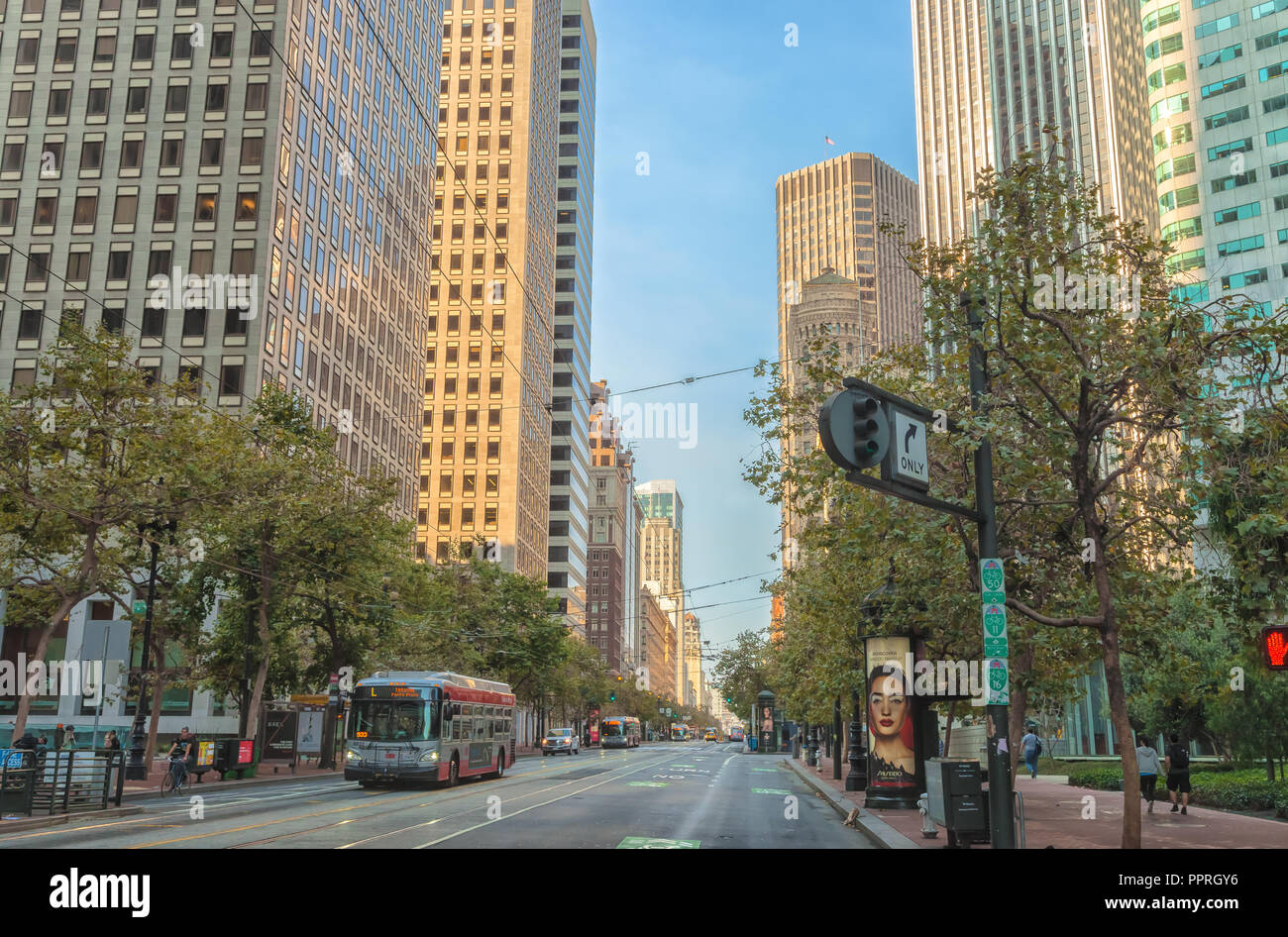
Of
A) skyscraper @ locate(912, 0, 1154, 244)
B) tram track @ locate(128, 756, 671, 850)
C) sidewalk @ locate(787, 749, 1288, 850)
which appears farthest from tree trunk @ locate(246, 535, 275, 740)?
skyscraper @ locate(912, 0, 1154, 244)

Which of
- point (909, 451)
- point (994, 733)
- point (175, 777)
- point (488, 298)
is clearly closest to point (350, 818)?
point (175, 777)

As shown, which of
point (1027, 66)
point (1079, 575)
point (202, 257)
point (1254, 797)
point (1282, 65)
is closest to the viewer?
point (1079, 575)

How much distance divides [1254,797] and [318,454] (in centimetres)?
3168

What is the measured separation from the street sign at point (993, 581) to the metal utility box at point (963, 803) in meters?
4.30

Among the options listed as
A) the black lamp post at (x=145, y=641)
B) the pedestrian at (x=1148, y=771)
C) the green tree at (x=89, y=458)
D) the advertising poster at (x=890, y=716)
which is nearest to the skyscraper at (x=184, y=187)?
the black lamp post at (x=145, y=641)

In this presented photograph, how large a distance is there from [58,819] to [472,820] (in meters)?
8.18

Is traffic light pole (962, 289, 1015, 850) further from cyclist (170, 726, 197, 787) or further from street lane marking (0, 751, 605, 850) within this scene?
cyclist (170, 726, 197, 787)

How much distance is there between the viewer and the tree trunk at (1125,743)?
45.7 feet

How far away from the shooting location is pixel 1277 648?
11.9 meters
